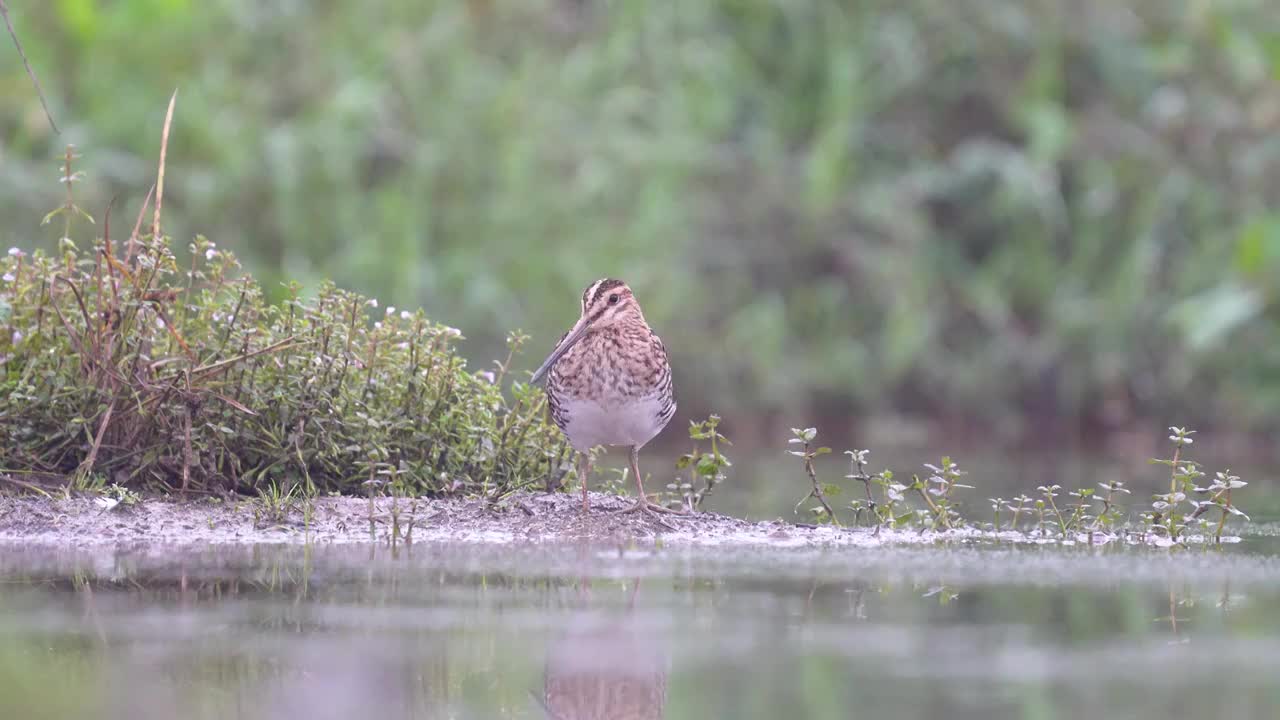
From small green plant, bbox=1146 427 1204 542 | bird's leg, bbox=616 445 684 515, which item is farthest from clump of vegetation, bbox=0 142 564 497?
small green plant, bbox=1146 427 1204 542

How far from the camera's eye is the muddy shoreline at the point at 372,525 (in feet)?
21.9

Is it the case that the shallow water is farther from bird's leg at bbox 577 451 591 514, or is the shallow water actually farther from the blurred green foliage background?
the blurred green foliage background

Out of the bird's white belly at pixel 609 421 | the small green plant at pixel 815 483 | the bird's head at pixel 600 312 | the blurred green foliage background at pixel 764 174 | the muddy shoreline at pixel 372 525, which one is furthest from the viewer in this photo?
the blurred green foliage background at pixel 764 174

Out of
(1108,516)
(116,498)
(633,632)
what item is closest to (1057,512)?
(1108,516)

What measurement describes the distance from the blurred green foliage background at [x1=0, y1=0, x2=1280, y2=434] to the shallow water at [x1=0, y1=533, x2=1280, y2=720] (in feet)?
20.9

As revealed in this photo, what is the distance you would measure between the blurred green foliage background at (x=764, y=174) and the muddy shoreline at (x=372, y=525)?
17.0 ft

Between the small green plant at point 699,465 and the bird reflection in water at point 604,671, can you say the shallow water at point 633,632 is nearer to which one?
the bird reflection in water at point 604,671

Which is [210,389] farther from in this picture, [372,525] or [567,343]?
[567,343]

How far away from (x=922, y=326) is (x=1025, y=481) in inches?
156

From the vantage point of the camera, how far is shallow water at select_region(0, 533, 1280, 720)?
4.10 m

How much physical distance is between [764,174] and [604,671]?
34.6 ft

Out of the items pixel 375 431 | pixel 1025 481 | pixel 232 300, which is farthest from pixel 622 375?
pixel 1025 481

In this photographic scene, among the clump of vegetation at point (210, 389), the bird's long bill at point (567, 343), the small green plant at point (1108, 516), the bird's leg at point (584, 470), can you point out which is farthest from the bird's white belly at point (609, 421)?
the small green plant at point (1108, 516)

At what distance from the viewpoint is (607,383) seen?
6969 millimetres
